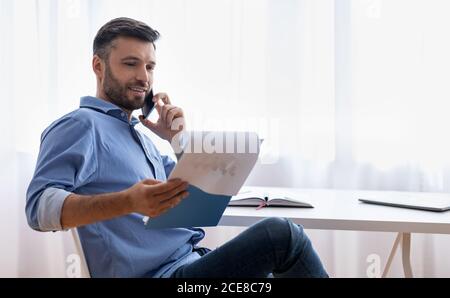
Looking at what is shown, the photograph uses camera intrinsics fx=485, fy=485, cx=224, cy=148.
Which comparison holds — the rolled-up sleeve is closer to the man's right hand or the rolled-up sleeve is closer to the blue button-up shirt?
the blue button-up shirt

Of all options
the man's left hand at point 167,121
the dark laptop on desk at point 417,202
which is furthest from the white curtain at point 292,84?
the man's left hand at point 167,121

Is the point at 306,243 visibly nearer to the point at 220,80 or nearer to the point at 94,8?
the point at 220,80

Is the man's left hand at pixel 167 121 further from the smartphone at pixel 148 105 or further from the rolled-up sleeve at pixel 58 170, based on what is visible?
the rolled-up sleeve at pixel 58 170

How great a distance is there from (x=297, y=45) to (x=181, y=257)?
118 centimetres

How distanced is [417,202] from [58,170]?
0.94 meters

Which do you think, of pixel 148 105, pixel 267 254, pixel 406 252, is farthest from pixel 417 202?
pixel 148 105

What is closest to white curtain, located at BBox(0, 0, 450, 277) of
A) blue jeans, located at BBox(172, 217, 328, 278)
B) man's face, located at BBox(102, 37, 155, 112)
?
man's face, located at BBox(102, 37, 155, 112)

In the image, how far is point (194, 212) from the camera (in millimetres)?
970

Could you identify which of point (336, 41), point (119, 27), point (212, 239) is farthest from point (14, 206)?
point (336, 41)

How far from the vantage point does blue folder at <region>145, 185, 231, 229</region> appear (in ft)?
3.03

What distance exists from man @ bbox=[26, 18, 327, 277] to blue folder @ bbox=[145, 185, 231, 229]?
0.11ft

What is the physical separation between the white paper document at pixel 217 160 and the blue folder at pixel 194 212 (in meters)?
0.02

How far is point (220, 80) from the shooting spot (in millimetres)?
2064

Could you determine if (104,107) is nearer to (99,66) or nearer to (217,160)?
(99,66)
